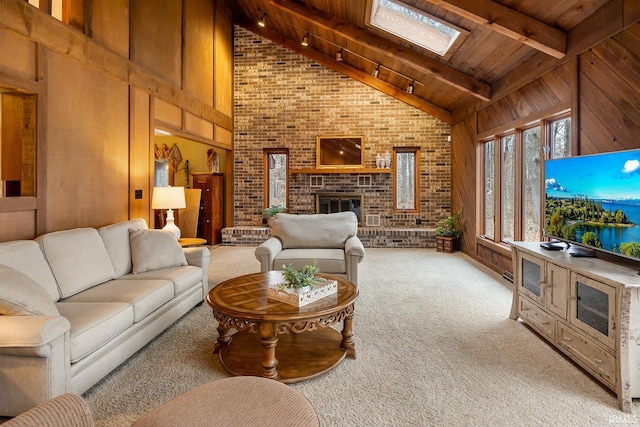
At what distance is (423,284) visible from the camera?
178 inches

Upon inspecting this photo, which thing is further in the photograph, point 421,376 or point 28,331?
point 421,376

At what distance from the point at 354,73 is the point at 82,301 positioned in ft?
22.1

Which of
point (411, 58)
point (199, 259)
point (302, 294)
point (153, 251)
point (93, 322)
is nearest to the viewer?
point (93, 322)

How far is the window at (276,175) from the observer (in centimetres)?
803

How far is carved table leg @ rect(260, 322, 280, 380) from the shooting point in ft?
7.07

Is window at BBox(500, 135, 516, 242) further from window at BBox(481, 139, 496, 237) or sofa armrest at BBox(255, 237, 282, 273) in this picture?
sofa armrest at BBox(255, 237, 282, 273)

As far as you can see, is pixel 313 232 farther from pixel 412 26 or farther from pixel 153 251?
pixel 412 26

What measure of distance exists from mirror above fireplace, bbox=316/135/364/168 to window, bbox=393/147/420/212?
31.2 inches

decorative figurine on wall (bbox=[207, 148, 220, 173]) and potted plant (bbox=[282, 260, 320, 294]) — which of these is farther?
decorative figurine on wall (bbox=[207, 148, 220, 173])

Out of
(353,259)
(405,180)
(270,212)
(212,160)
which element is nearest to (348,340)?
(353,259)

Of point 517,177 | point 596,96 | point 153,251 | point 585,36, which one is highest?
point 585,36

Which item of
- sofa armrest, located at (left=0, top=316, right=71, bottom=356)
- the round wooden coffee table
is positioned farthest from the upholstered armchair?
sofa armrest, located at (left=0, top=316, right=71, bottom=356)

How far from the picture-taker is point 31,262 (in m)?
2.38

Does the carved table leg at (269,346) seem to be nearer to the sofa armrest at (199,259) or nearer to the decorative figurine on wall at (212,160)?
the sofa armrest at (199,259)
